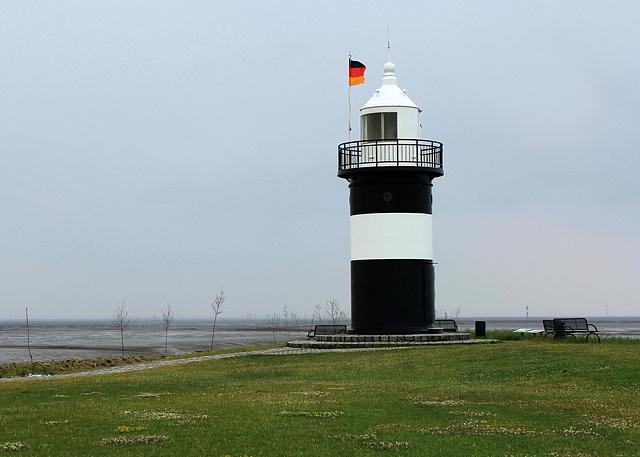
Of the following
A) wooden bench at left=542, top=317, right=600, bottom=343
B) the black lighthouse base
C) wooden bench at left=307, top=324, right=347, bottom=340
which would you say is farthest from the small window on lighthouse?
wooden bench at left=542, top=317, right=600, bottom=343

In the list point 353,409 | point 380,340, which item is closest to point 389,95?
point 380,340

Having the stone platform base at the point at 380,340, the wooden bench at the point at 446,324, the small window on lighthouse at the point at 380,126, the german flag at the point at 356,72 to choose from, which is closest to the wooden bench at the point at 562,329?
the stone platform base at the point at 380,340

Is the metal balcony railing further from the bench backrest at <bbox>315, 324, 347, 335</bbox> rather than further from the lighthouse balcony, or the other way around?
the bench backrest at <bbox>315, 324, 347, 335</bbox>

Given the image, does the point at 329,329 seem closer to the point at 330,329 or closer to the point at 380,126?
the point at 330,329

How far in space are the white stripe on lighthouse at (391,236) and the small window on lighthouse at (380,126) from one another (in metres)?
3.03

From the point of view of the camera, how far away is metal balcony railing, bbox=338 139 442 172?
29672 mm

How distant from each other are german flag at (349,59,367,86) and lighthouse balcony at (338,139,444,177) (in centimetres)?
361

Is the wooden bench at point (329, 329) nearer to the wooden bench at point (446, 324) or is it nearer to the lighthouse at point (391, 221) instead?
the lighthouse at point (391, 221)

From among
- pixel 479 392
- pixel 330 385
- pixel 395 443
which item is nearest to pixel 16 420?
pixel 395 443

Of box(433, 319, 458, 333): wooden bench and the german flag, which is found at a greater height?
the german flag

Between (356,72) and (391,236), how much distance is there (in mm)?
7437

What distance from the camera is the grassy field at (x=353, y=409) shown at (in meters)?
10.3

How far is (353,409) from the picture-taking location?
13.6 meters

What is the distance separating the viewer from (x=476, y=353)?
952 inches
